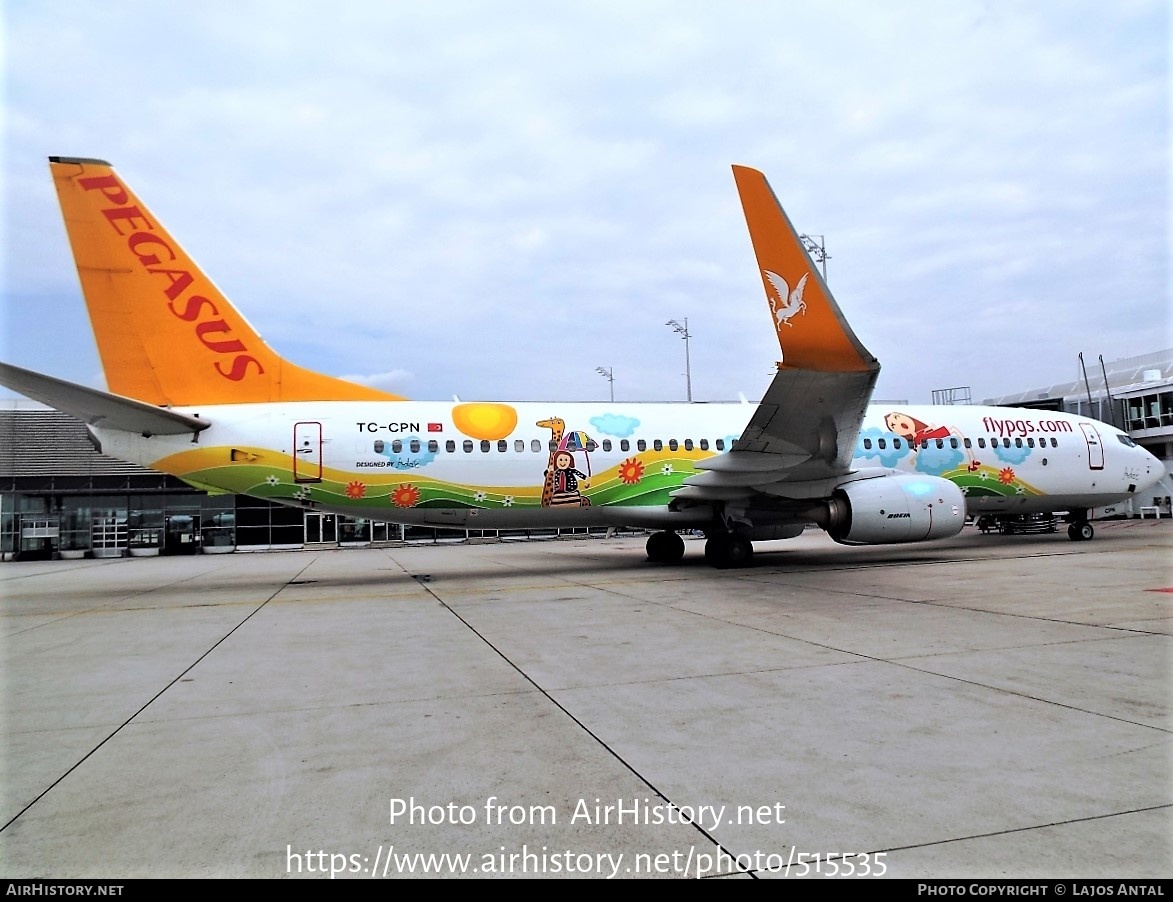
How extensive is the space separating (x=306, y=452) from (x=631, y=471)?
5.97m

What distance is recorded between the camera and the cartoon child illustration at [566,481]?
14.0 m

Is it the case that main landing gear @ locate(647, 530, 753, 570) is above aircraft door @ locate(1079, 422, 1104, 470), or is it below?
below

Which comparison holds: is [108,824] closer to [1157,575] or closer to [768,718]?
[768,718]

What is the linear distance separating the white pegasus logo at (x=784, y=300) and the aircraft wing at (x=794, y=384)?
0.04ft

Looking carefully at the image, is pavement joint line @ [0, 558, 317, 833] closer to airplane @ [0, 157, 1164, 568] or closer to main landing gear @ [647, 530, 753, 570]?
airplane @ [0, 157, 1164, 568]

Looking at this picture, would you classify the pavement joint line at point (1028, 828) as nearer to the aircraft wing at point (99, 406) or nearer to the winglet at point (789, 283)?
the winglet at point (789, 283)

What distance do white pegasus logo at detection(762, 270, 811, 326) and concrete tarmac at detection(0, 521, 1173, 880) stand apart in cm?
351

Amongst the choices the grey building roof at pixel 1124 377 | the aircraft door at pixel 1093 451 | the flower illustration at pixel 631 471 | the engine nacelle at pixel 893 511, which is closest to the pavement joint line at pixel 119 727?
the flower illustration at pixel 631 471

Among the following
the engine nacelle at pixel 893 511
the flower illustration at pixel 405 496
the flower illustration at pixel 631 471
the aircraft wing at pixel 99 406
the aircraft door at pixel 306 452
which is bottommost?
the engine nacelle at pixel 893 511

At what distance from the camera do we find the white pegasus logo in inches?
351

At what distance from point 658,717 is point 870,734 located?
1174mm

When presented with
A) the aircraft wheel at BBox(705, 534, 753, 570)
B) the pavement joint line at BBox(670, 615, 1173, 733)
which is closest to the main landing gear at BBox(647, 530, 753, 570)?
the aircraft wheel at BBox(705, 534, 753, 570)

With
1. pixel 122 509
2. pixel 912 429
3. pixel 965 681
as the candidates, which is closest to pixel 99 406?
pixel 965 681

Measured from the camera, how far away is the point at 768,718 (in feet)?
13.9
